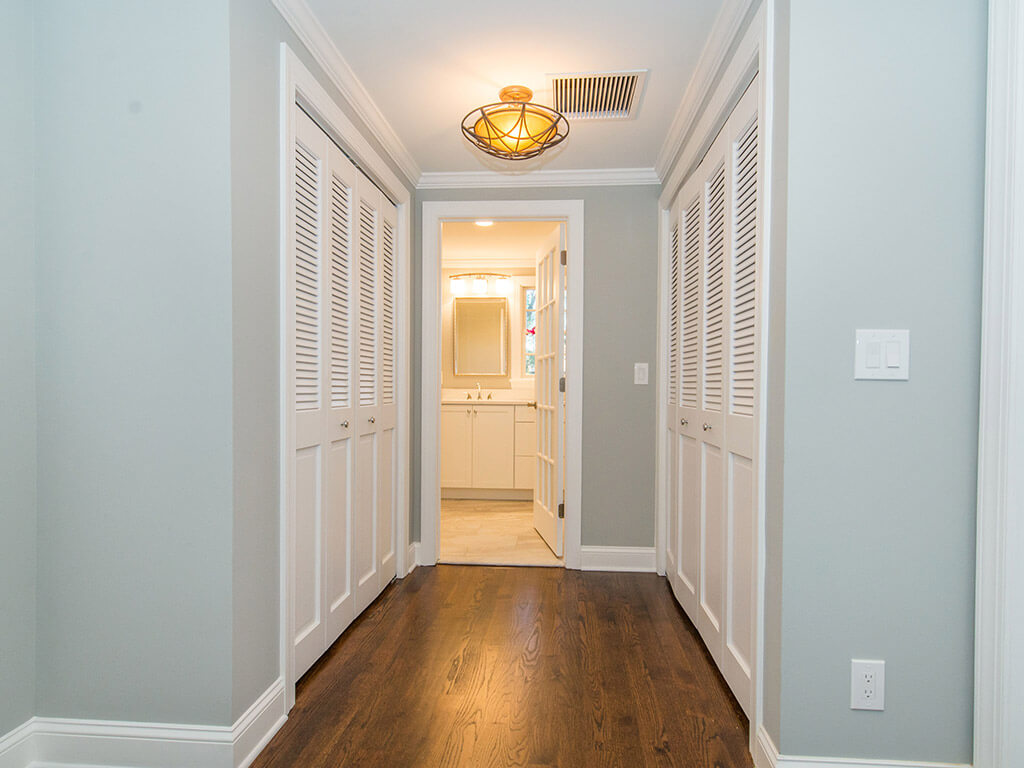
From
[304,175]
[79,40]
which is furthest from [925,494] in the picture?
[79,40]

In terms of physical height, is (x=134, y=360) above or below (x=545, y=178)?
below

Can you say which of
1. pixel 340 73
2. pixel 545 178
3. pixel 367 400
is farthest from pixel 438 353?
pixel 340 73

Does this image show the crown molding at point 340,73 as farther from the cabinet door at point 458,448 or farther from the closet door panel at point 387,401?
the cabinet door at point 458,448

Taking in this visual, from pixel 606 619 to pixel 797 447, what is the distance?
64.4 inches

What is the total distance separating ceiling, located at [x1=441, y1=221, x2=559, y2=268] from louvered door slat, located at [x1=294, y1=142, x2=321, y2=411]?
2.28 metres

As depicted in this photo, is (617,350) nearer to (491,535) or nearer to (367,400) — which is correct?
(367,400)

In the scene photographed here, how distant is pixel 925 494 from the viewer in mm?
1586

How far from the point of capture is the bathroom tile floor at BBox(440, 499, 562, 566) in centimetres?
395

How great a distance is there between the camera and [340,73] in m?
2.46

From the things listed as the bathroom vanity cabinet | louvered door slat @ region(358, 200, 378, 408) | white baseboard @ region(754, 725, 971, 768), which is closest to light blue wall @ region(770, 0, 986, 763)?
white baseboard @ region(754, 725, 971, 768)

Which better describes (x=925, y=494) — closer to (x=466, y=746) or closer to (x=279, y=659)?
(x=466, y=746)

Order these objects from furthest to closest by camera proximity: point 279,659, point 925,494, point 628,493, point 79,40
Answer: point 628,493, point 279,659, point 79,40, point 925,494

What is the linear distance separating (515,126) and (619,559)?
2.39m

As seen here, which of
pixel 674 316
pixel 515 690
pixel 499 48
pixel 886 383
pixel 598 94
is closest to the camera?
pixel 886 383
